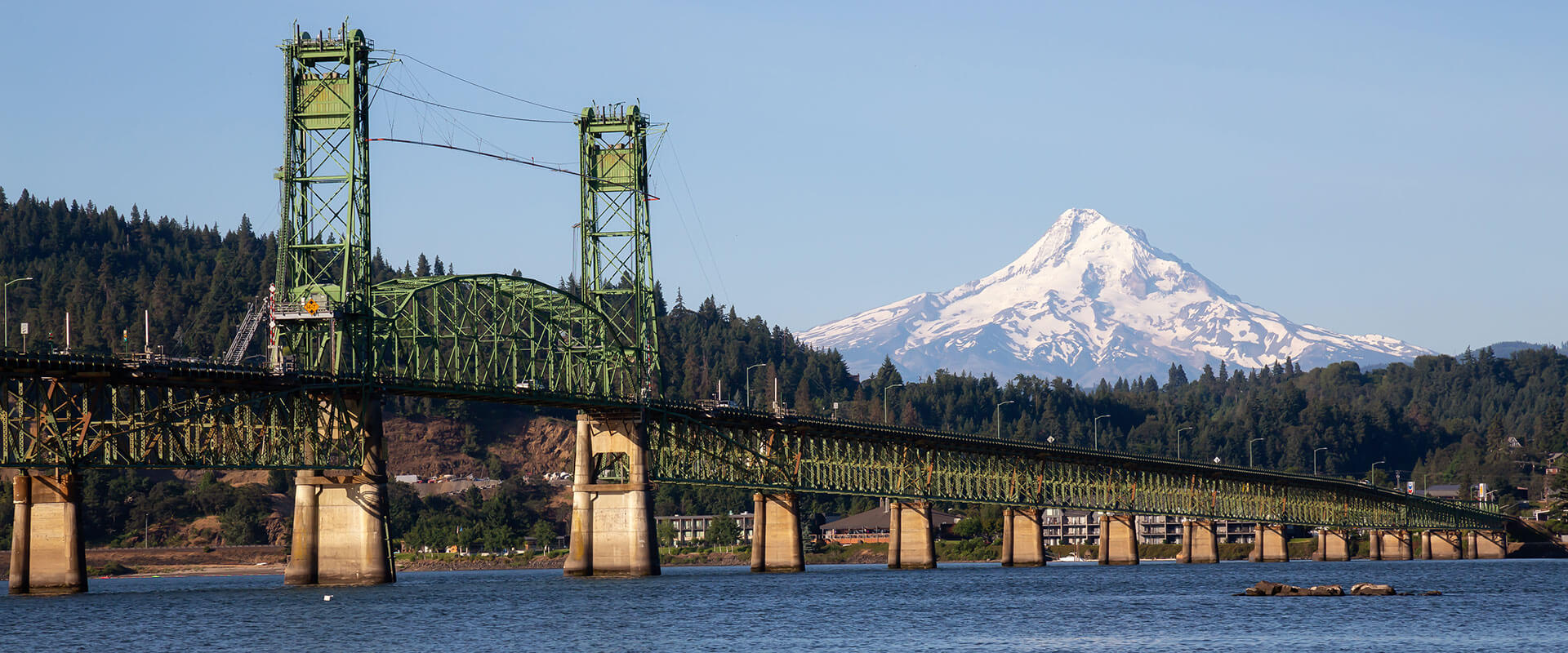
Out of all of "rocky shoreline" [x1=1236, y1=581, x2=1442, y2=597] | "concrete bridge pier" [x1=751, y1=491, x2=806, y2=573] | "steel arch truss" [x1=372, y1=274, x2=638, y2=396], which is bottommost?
"rocky shoreline" [x1=1236, y1=581, x2=1442, y2=597]

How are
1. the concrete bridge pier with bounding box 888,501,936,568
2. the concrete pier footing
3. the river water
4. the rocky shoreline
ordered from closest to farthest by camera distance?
the river water < the concrete pier footing < the rocky shoreline < the concrete bridge pier with bounding box 888,501,936,568

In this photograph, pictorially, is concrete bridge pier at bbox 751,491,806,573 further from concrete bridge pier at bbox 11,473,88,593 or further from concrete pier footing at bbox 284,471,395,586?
concrete bridge pier at bbox 11,473,88,593

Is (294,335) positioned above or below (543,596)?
above

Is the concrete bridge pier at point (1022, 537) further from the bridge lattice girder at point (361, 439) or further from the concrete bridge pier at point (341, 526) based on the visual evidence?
the concrete bridge pier at point (341, 526)

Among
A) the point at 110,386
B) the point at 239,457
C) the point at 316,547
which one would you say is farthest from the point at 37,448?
the point at 316,547

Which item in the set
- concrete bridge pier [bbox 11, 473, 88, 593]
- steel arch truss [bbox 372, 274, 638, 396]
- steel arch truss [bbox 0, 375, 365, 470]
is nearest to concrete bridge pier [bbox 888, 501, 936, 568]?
steel arch truss [bbox 372, 274, 638, 396]

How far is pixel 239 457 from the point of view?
104m

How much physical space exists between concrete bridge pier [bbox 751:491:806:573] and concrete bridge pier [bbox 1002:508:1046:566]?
35511mm

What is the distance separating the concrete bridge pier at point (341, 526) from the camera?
359 feet

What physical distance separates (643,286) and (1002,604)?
5040 cm

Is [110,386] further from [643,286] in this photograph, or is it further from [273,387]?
Result: [643,286]

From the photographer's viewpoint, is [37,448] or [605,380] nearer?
[37,448]

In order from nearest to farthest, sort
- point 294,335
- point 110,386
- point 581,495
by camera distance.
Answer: point 110,386, point 294,335, point 581,495

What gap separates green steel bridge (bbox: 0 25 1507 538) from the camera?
97062 millimetres
